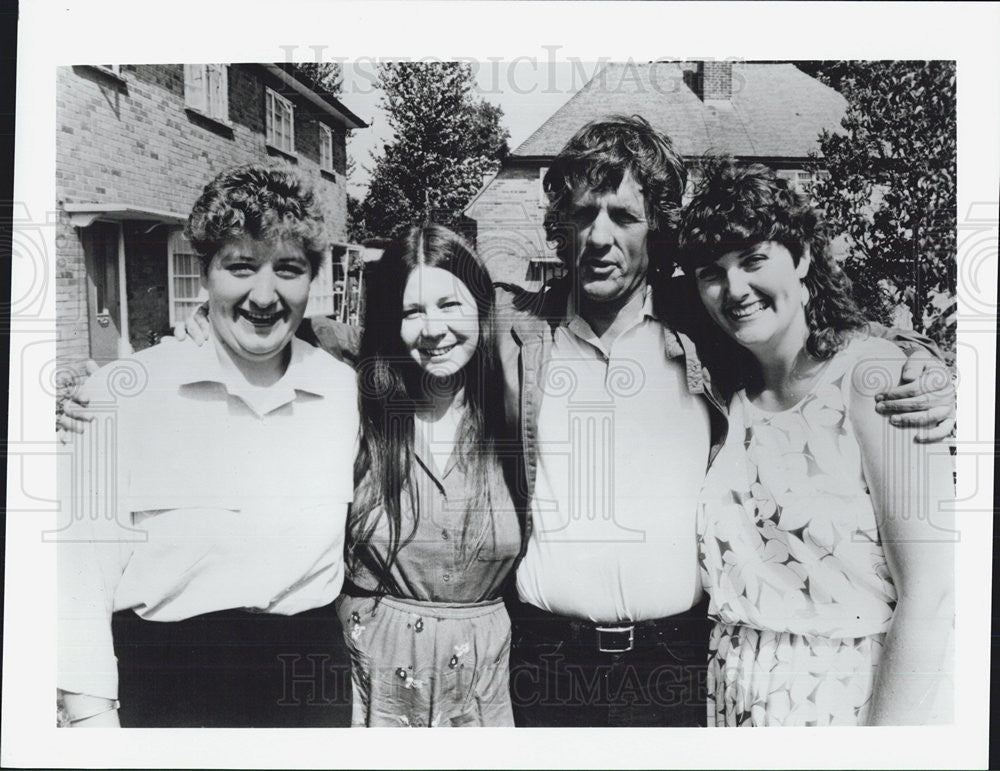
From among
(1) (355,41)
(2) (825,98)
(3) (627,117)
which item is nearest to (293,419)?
(1) (355,41)

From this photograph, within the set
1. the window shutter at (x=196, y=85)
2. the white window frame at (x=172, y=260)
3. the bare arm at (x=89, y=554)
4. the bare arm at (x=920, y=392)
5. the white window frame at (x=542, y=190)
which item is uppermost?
the window shutter at (x=196, y=85)

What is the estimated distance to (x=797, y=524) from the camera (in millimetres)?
3799

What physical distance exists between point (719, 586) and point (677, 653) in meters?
0.35

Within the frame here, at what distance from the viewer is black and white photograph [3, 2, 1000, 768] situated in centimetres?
372

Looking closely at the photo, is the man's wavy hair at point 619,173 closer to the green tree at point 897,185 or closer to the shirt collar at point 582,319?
the shirt collar at point 582,319

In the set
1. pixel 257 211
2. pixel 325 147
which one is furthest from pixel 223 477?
pixel 325 147

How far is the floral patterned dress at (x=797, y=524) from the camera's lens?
3.80 metres

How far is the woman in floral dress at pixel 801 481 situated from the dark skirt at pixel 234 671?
5.50 feet

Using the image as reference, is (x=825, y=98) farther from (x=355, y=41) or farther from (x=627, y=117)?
(x=355, y=41)

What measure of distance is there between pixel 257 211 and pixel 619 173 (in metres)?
1.54

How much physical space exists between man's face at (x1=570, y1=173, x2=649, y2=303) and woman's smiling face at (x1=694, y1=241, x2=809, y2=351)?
0.95 ft

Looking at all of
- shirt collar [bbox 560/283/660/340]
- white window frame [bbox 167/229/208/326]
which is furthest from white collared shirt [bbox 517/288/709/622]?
white window frame [bbox 167/229/208/326]

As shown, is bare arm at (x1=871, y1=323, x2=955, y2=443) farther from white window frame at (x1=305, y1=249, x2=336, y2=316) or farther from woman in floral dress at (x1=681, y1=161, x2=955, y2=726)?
white window frame at (x1=305, y1=249, x2=336, y2=316)

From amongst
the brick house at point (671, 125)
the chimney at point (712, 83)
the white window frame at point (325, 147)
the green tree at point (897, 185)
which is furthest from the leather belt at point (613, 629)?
the chimney at point (712, 83)
